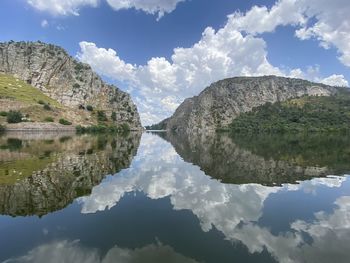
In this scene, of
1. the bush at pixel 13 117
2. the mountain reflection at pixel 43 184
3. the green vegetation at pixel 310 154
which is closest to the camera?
the mountain reflection at pixel 43 184

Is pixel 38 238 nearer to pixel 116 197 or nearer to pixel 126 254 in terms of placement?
pixel 126 254

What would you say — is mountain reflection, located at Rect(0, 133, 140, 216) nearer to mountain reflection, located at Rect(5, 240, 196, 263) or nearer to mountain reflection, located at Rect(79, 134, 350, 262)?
mountain reflection, located at Rect(79, 134, 350, 262)

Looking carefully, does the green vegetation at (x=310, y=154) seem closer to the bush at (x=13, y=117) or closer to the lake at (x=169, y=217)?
the lake at (x=169, y=217)

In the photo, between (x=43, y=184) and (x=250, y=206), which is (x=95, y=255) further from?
(x=43, y=184)

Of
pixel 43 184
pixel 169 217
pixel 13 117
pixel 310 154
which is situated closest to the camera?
pixel 169 217

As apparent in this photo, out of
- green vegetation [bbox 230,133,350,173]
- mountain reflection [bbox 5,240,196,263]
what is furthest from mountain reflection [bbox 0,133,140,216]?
green vegetation [bbox 230,133,350,173]

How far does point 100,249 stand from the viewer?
16.8 meters

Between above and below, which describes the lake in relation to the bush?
below

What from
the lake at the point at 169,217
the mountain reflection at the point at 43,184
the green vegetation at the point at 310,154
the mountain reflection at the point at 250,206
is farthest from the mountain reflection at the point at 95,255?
the green vegetation at the point at 310,154

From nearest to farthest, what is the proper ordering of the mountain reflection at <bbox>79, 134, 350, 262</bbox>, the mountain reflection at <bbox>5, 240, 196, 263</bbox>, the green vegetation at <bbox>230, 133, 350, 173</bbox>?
the mountain reflection at <bbox>5, 240, 196, 263</bbox> < the mountain reflection at <bbox>79, 134, 350, 262</bbox> < the green vegetation at <bbox>230, 133, 350, 173</bbox>

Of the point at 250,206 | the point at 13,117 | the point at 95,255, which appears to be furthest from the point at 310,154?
the point at 13,117

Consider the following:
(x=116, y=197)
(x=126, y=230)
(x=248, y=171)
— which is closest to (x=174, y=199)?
(x=116, y=197)

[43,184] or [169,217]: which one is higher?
[43,184]

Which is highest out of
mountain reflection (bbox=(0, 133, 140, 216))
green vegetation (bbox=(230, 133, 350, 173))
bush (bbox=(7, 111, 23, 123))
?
bush (bbox=(7, 111, 23, 123))
